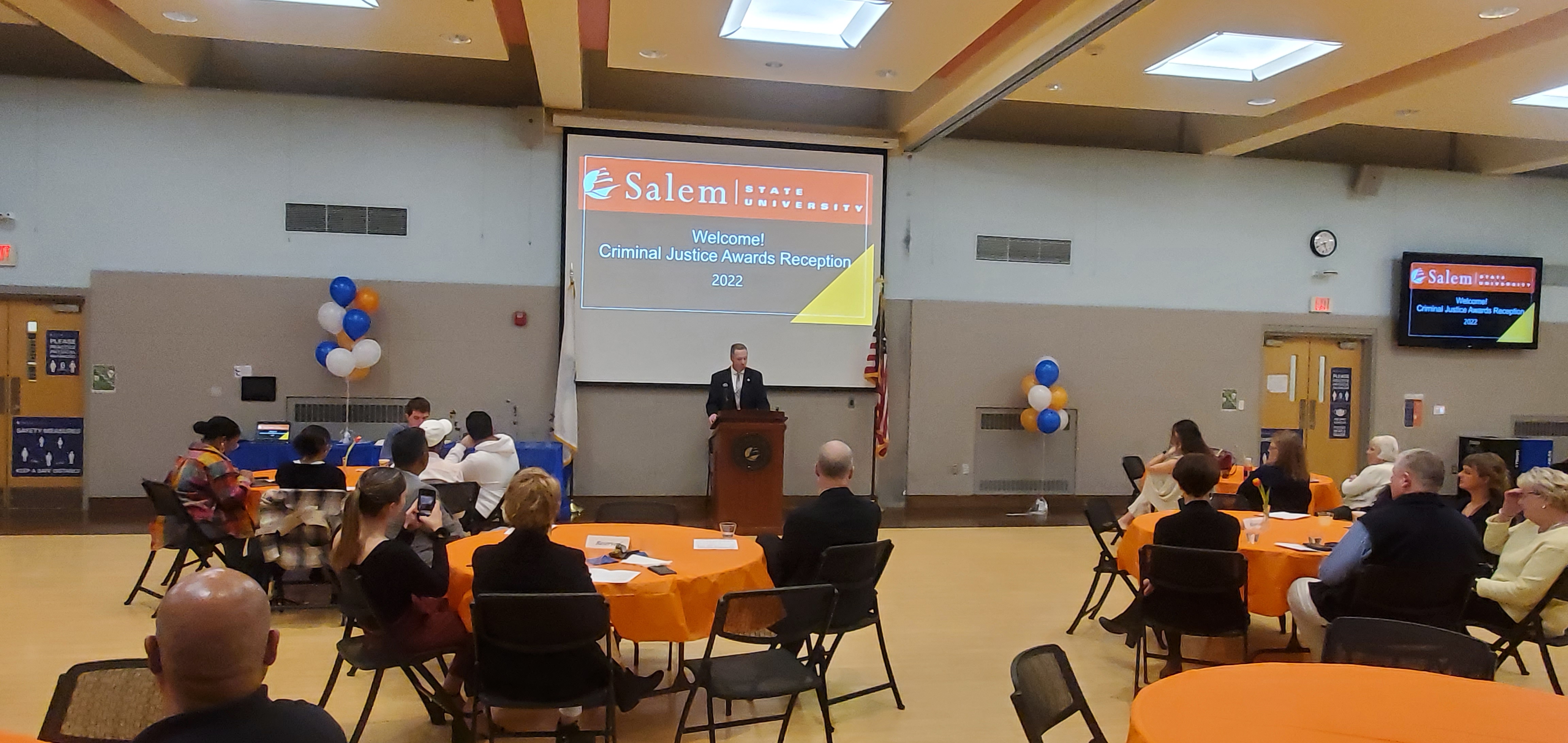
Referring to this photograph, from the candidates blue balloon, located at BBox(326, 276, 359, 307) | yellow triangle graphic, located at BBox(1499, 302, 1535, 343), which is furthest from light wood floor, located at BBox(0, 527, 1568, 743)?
yellow triangle graphic, located at BBox(1499, 302, 1535, 343)

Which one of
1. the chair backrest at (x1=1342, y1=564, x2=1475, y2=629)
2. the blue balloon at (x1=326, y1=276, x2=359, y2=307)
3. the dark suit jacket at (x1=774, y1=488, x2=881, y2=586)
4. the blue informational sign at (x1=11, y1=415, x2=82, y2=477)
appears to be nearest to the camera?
the chair backrest at (x1=1342, y1=564, x2=1475, y2=629)

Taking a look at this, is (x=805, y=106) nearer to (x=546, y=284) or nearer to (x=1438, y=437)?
(x=546, y=284)

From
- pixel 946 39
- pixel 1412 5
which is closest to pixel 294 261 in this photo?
pixel 946 39

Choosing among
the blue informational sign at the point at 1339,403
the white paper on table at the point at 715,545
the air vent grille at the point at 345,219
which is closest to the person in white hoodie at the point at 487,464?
the white paper on table at the point at 715,545

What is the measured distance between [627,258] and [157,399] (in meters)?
4.45

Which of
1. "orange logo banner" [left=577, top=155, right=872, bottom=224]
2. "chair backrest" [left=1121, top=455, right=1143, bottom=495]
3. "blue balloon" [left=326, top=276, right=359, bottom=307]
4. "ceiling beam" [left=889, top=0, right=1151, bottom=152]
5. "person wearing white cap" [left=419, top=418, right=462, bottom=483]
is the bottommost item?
"chair backrest" [left=1121, top=455, right=1143, bottom=495]

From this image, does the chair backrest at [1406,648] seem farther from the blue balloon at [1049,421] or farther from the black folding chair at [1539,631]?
the blue balloon at [1049,421]

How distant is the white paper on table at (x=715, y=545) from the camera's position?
4.05 meters

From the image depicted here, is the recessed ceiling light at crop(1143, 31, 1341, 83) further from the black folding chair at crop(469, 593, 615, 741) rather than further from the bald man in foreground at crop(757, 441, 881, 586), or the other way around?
the black folding chair at crop(469, 593, 615, 741)

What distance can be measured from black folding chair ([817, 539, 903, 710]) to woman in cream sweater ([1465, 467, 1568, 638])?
2.68m

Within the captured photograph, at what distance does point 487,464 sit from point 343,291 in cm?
340

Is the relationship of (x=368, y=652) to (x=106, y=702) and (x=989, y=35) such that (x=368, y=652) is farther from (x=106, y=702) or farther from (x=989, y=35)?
(x=989, y=35)

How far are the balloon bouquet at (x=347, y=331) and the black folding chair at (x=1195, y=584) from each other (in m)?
6.84

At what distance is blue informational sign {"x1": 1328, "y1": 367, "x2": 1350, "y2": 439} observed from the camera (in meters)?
10.5
